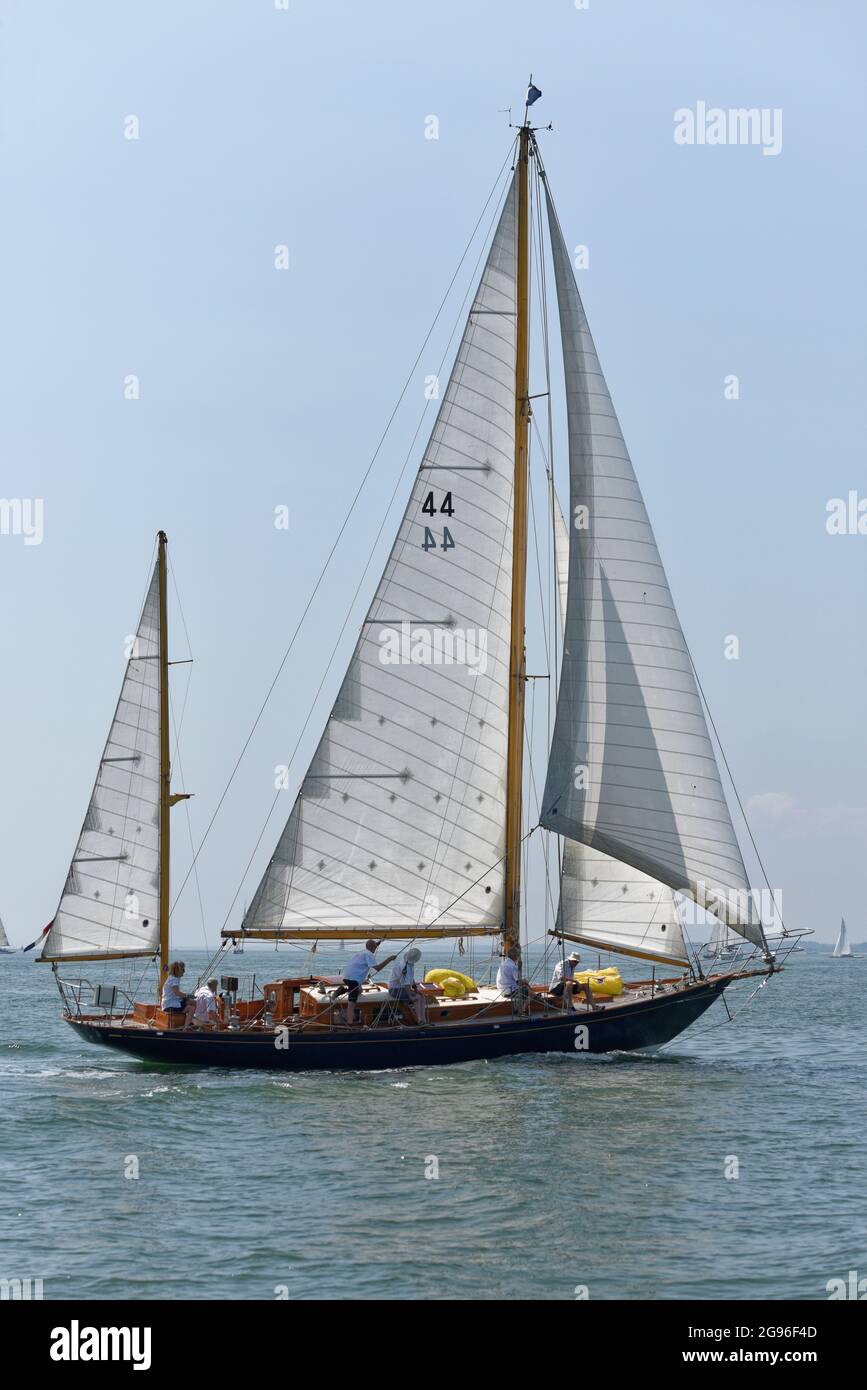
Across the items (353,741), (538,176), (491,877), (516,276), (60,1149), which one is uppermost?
(538,176)

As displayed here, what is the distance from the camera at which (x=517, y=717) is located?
32.6 meters

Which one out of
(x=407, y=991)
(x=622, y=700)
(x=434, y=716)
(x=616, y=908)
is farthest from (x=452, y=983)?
(x=622, y=700)

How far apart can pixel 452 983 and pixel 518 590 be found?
8.27 m

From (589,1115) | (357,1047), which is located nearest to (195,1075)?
(357,1047)

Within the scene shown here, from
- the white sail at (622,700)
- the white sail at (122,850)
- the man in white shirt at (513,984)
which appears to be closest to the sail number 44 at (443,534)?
the white sail at (622,700)

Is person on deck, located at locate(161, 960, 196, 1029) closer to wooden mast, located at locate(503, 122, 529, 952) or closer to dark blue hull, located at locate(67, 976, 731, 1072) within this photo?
dark blue hull, located at locate(67, 976, 731, 1072)

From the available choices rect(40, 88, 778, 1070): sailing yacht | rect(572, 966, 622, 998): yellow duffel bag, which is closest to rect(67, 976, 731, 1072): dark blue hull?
rect(40, 88, 778, 1070): sailing yacht

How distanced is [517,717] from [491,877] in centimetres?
336

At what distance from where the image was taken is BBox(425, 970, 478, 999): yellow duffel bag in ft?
106

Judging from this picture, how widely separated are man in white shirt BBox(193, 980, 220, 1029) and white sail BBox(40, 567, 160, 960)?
2931 mm

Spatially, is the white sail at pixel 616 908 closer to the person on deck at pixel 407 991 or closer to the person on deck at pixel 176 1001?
the person on deck at pixel 407 991

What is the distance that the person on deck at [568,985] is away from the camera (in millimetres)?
31036
